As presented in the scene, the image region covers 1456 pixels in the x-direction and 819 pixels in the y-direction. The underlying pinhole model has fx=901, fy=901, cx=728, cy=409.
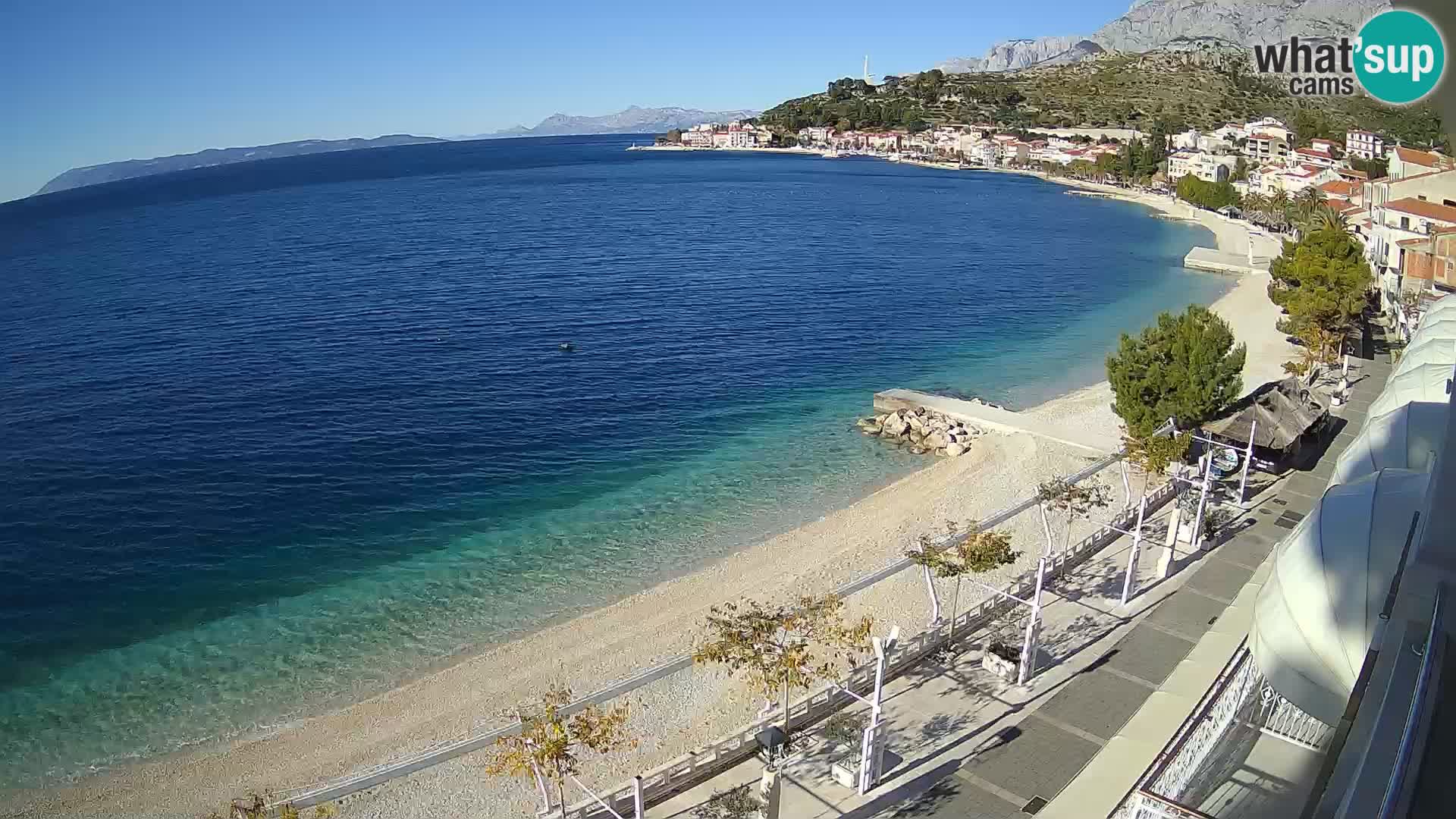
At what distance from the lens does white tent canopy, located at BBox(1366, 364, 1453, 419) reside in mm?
15039

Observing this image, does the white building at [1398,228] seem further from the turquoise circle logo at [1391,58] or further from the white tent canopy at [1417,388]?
the white tent canopy at [1417,388]

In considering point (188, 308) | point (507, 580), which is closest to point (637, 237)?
point (188, 308)

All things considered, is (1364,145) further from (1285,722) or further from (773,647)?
(773,647)

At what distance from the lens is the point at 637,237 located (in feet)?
275

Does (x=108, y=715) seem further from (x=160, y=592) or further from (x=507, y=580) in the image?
(x=507, y=580)

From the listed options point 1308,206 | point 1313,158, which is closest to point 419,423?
point 1308,206

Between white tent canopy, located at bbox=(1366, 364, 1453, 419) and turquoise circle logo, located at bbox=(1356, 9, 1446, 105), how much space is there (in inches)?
186

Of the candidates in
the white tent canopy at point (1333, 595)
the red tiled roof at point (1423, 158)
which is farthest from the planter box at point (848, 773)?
the red tiled roof at point (1423, 158)

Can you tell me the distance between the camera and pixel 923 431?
30859 mm

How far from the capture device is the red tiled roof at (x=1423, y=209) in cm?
3956

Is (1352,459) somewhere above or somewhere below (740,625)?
above

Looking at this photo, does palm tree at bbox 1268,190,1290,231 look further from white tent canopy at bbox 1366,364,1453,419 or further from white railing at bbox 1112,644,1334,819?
white railing at bbox 1112,644,1334,819

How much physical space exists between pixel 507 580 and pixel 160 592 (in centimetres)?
859

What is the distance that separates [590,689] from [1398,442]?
46.1 ft
